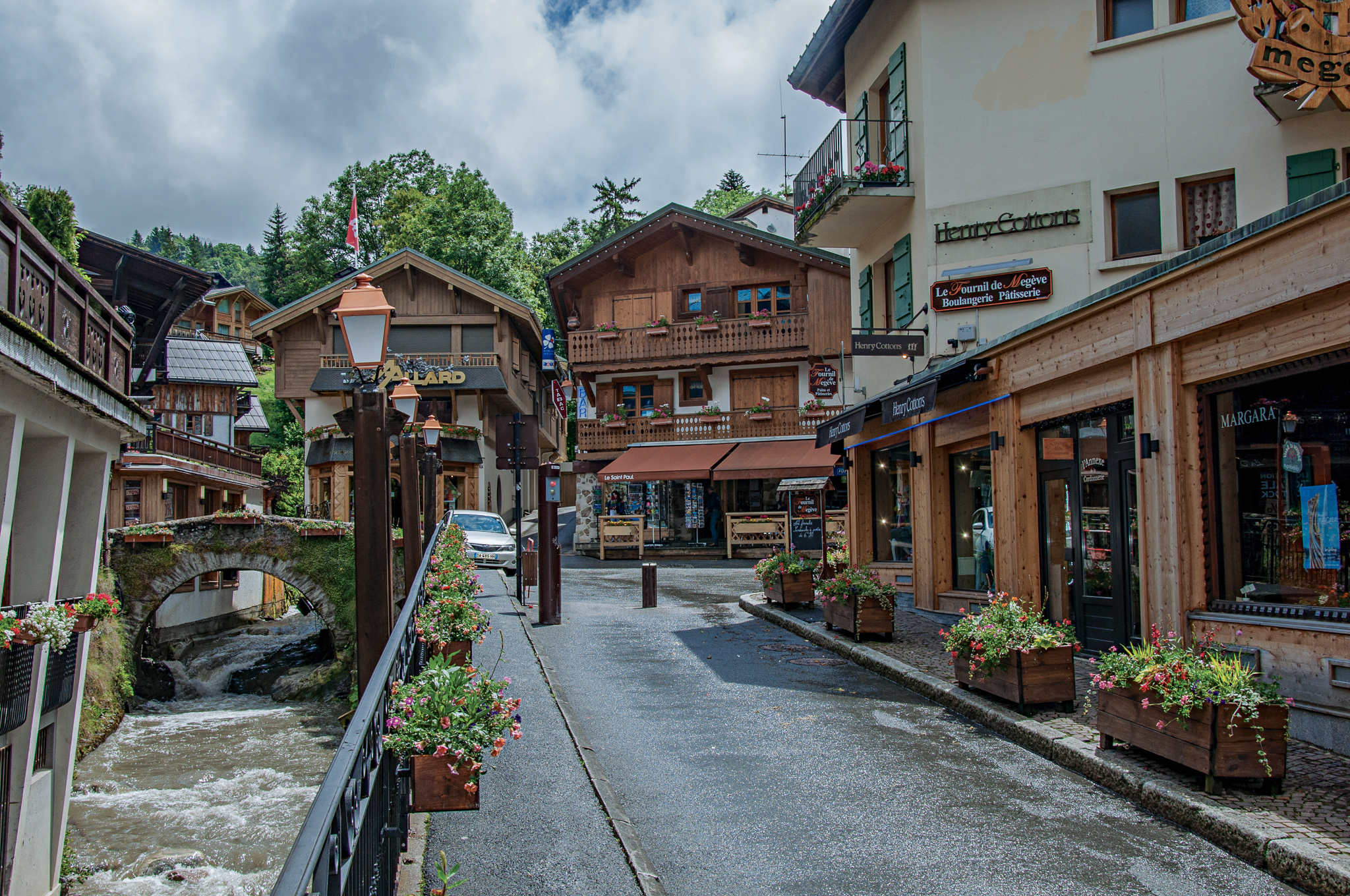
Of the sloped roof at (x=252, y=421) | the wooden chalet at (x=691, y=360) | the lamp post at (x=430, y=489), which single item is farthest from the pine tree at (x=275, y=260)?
the lamp post at (x=430, y=489)

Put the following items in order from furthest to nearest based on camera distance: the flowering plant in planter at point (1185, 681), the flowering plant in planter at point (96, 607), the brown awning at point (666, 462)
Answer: the brown awning at point (666, 462)
the flowering plant in planter at point (96, 607)
the flowering plant in planter at point (1185, 681)

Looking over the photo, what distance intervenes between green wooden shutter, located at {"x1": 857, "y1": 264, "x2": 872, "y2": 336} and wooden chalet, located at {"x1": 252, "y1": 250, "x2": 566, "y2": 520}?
1912 cm

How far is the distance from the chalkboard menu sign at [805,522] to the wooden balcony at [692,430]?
397 inches

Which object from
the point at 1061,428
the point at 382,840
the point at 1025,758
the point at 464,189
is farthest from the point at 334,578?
the point at 464,189

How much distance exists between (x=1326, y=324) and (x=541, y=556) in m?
10.4

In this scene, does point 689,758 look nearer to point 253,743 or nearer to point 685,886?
point 685,886

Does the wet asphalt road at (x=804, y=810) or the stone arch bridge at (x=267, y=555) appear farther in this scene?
the stone arch bridge at (x=267, y=555)

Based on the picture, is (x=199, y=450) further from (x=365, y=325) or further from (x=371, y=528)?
(x=371, y=528)

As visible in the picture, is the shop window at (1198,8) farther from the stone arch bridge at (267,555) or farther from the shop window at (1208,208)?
the stone arch bridge at (267,555)

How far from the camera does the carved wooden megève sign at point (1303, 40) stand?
10641 mm

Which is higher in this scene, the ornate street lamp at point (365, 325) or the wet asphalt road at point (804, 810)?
the ornate street lamp at point (365, 325)

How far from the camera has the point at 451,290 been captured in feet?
121

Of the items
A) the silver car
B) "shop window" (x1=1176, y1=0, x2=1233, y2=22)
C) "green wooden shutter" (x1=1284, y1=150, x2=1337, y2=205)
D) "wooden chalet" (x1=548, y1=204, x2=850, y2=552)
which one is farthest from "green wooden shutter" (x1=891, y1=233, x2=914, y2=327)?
"wooden chalet" (x1=548, y1=204, x2=850, y2=552)

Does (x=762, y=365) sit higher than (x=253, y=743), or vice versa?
(x=762, y=365)
